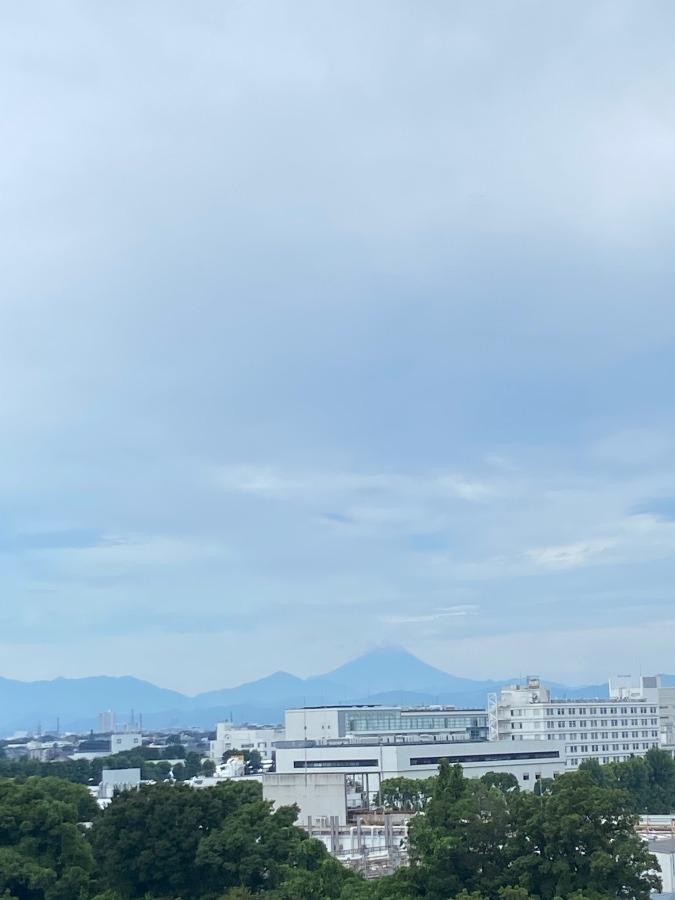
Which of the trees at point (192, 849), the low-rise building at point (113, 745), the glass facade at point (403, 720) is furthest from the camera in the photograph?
the low-rise building at point (113, 745)

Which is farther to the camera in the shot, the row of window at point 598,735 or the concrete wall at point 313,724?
the concrete wall at point 313,724

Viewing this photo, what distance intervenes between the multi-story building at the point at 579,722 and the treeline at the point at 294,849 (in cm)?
6889

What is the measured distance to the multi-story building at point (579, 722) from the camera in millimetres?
98375

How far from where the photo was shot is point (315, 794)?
52.6m

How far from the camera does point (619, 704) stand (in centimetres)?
10438

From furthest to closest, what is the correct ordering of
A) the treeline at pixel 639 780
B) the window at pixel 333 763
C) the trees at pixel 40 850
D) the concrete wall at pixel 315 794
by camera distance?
the window at pixel 333 763, the treeline at pixel 639 780, the concrete wall at pixel 315 794, the trees at pixel 40 850

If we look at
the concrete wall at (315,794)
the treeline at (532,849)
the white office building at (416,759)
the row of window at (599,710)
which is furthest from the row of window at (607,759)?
the treeline at (532,849)

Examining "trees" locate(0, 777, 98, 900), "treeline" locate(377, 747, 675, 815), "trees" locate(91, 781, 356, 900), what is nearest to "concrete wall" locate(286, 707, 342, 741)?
"treeline" locate(377, 747, 675, 815)

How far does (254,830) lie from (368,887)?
4.71 meters

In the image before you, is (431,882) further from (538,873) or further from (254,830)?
(254,830)

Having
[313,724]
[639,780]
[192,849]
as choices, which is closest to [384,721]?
[313,724]

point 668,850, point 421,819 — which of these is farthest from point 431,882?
point 668,850

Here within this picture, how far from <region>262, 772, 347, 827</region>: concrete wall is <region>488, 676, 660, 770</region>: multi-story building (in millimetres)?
47852

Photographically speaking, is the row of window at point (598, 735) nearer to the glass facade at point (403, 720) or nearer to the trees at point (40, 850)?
the glass facade at point (403, 720)
